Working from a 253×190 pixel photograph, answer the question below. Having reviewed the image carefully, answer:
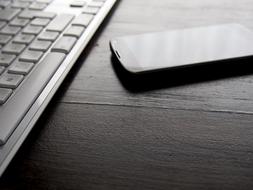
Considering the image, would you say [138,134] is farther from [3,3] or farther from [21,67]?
[3,3]

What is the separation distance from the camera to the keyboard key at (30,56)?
0.35 meters

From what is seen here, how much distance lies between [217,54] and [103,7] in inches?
7.0

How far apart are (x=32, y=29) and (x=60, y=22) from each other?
1.4 inches

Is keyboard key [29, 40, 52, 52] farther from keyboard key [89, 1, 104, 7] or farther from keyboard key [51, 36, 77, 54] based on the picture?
keyboard key [89, 1, 104, 7]

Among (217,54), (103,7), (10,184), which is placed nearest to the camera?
(10,184)

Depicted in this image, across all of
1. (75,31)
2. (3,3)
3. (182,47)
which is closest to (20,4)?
(3,3)

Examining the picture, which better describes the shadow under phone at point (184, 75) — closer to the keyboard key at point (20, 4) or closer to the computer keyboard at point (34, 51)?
the computer keyboard at point (34, 51)

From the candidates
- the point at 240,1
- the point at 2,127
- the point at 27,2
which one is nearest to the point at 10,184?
the point at 2,127

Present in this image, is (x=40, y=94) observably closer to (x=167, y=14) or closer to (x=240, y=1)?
(x=167, y=14)

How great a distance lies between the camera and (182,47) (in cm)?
37

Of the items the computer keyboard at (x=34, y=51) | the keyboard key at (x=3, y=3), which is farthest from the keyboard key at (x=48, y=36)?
the keyboard key at (x=3, y=3)

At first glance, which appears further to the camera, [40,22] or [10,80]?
[40,22]

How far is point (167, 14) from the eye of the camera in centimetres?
49

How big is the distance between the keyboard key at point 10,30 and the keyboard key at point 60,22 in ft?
0.11
